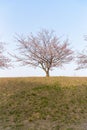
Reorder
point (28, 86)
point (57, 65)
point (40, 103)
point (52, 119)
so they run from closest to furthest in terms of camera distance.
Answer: point (52, 119) < point (40, 103) < point (28, 86) < point (57, 65)

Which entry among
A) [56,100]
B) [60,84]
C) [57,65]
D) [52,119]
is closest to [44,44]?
[57,65]

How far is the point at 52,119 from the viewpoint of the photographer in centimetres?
899

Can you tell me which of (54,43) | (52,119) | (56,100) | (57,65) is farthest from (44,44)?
(52,119)

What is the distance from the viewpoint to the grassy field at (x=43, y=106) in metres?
8.59

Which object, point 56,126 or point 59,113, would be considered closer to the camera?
point 56,126

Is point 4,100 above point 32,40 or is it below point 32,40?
below

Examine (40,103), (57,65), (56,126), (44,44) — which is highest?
(44,44)

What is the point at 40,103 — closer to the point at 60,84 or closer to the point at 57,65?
the point at 60,84

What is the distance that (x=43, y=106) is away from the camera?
10164mm

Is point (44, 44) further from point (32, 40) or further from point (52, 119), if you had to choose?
point (52, 119)

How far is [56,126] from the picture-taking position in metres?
8.40

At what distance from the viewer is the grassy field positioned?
28.2ft

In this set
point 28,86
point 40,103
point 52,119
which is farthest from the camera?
point 28,86

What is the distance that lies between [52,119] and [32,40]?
16.8 m
